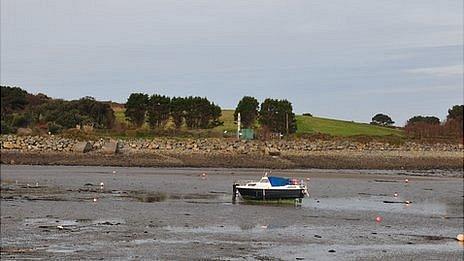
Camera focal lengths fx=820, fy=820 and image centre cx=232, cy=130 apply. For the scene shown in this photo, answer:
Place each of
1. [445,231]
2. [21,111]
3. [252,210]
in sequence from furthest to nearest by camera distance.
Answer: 1. [21,111]
2. [252,210]
3. [445,231]

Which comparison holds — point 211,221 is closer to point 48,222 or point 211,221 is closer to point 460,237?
point 48,222

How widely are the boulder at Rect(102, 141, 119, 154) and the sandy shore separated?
2.79ft

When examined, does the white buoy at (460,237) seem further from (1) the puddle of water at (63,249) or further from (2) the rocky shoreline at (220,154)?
(2) the rocky shoreline at (220,154)

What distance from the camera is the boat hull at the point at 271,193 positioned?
35156 mm

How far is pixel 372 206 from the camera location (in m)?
35.3

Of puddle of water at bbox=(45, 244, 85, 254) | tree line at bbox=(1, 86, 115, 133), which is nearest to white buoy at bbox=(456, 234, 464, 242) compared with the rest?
puddle of water at bbox=(45, 244, 85, 254)

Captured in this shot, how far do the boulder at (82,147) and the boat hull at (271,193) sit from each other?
35.7 metres

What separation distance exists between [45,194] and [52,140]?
36.5 m

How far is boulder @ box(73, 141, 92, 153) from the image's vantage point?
68863 millimetres

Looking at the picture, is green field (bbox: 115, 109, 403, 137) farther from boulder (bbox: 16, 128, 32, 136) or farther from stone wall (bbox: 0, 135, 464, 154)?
boulder (bbox: 16, 128, 32, 136)

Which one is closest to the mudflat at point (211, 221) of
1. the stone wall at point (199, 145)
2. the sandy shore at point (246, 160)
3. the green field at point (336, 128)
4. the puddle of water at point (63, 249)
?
the puddle of water at point (63, 249)

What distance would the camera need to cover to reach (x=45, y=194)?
3591 centimetres

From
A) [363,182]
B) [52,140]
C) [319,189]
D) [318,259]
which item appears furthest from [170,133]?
[318,259]

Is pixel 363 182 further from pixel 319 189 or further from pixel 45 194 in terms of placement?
pixel 45 194
